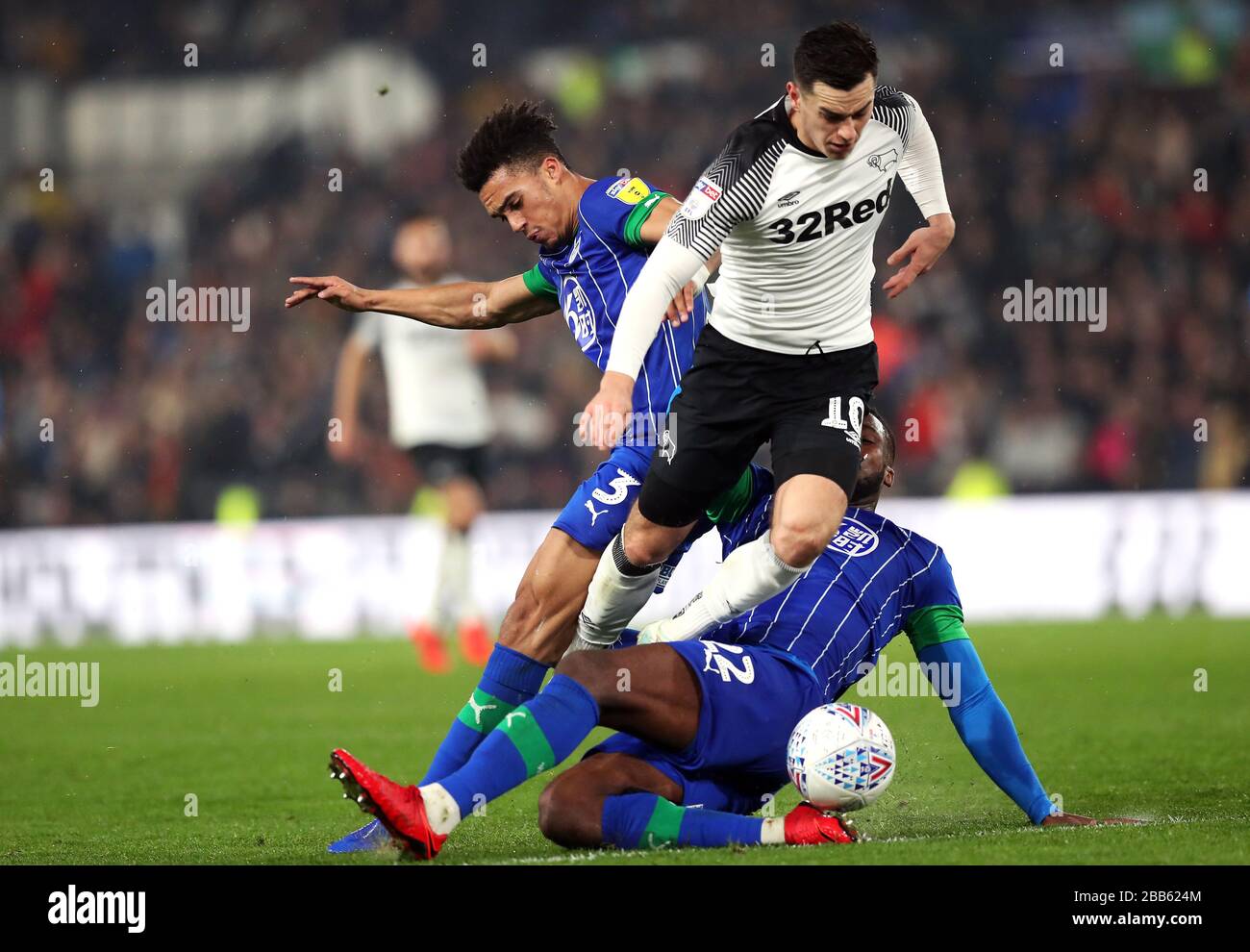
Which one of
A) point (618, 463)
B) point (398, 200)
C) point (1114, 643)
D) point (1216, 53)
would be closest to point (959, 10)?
point (1216, 53)

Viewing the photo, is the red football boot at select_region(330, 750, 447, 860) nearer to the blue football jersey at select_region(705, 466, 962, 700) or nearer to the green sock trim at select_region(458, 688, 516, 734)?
the green sock trim at select_region(458, 688, 516, 734)

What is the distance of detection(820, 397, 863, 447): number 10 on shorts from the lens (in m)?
5.01

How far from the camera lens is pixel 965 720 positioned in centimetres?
488

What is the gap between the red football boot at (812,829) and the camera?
4.27 metres

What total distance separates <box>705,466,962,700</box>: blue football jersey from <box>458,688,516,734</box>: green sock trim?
2.37ft

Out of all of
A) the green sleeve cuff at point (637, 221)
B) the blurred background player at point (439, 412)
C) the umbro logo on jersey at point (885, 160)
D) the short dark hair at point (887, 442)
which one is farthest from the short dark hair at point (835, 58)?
the blurred background player at point (439, 412)

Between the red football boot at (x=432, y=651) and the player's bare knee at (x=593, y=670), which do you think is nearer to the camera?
the player's bare knee at (x=593, y=670)

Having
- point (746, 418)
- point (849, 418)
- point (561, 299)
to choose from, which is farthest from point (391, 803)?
point (561, 299)

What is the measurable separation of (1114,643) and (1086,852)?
25.4 ft

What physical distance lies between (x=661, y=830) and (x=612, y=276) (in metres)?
2.23

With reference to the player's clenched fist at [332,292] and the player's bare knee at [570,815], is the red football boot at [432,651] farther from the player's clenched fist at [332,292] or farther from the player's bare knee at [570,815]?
the player's bare knee at [570,815]

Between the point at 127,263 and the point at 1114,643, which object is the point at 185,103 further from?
the point at 1114,643

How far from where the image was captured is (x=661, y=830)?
4.30 meters

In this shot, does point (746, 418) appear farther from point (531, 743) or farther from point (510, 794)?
point (510, 794)
